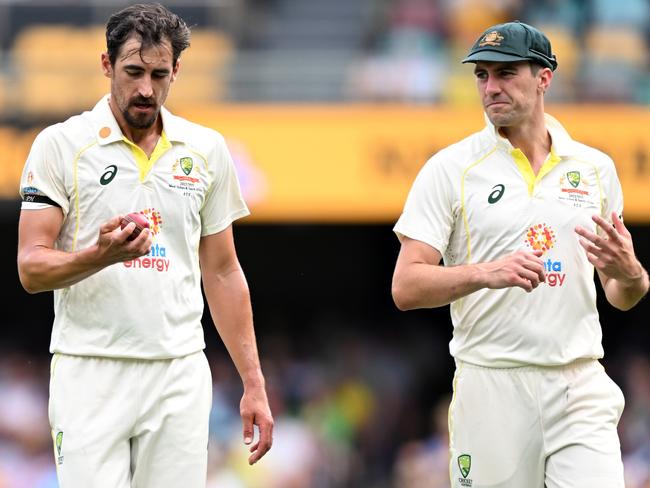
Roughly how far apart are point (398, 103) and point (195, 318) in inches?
317

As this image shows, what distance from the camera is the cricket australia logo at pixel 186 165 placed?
5238 mm

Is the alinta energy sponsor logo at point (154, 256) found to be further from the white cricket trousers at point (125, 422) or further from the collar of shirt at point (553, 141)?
the collar of shirt at point (553, 141)

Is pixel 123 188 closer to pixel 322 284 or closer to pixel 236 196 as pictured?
pixel 236 196

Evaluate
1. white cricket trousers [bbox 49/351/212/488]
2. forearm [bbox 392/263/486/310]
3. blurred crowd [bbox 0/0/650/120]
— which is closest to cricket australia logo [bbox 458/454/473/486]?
forearm [bbox 392/263/486/310]

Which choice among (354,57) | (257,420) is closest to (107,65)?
(257,420)

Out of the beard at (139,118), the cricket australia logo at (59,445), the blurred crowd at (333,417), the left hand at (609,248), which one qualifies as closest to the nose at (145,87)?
the beard at (139,118)

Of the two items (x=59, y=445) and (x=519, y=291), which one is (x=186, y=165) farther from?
(x=519, y=291)

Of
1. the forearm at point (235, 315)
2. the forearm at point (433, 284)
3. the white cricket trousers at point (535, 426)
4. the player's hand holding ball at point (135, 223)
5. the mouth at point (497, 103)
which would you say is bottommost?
the white cricket trousers at point (535, 426)

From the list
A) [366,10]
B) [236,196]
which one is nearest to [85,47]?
[366,10]

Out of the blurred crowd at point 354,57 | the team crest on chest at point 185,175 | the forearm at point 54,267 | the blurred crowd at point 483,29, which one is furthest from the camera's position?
the blurred crowd at point 354,57

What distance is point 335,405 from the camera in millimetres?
13391

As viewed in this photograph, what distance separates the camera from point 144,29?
16.6ft

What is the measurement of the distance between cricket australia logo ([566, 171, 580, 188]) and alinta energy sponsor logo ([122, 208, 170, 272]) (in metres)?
1.59

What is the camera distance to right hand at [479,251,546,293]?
197 inches
